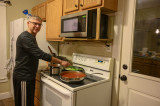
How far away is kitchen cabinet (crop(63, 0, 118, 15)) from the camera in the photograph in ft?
4.62

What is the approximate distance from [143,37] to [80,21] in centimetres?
74

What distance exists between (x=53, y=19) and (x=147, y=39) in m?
1.53

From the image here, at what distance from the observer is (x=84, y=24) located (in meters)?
1.51

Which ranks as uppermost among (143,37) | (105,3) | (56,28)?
(105,3)

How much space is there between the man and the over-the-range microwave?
40 cm

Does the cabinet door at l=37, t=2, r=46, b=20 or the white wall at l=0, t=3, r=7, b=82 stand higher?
the cabinet door at l=37, t=2, r=46, b=20

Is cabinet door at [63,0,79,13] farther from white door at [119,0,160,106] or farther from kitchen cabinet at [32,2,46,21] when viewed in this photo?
kitchen cabinet at [32,2,46,21]

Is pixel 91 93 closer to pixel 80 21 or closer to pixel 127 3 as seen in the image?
pixel 80 21

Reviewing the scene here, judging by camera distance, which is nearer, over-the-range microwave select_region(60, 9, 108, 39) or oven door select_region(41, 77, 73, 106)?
oven door select_region(41, 77, 73, 106)

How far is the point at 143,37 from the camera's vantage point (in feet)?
4.67

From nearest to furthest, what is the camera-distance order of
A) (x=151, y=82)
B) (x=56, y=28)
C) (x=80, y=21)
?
(x=151, y=82), (x=80, y=21), (x=56, y=28)

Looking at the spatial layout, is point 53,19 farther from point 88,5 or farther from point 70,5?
point 88,5

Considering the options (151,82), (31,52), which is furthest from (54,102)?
(151,82)

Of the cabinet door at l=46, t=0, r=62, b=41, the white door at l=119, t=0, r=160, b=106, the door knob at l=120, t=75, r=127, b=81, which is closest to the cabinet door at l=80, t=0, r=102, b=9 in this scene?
the white door at l=119, t=0, r=160, b=106
